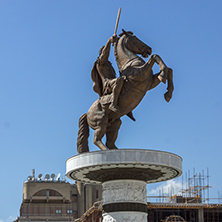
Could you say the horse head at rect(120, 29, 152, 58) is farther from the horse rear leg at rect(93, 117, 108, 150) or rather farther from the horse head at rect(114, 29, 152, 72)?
the horse rear leg at rect(93, 117, 108, 150)

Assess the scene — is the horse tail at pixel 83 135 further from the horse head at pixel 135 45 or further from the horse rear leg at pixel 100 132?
the horse head at pixel 135 45

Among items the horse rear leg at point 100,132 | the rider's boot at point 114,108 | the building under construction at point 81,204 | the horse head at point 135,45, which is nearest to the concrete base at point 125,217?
the horse rear leg at point 100,132

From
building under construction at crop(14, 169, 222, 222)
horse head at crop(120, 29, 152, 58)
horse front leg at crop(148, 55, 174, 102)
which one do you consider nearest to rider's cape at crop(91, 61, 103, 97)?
horse head at crop(120, 29, 152, 58)

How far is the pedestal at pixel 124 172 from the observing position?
23.3 meters

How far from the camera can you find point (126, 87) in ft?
83.0

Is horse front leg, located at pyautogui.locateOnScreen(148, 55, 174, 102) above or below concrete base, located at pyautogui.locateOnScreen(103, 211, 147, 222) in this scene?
above

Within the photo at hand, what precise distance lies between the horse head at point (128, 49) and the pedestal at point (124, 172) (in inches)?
194

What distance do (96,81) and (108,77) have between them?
688 mm

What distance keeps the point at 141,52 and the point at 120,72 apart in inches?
59.2

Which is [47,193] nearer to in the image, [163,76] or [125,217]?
[125,217]

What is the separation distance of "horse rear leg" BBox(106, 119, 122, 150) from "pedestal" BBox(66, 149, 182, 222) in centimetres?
199

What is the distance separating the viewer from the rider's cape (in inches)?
1051

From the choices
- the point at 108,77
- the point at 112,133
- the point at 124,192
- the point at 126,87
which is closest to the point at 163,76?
the point at 126,87

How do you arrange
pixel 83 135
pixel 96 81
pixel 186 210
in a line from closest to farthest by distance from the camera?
1. pixel 96 81
2. pixel 83 135
3. pixel 186 210
